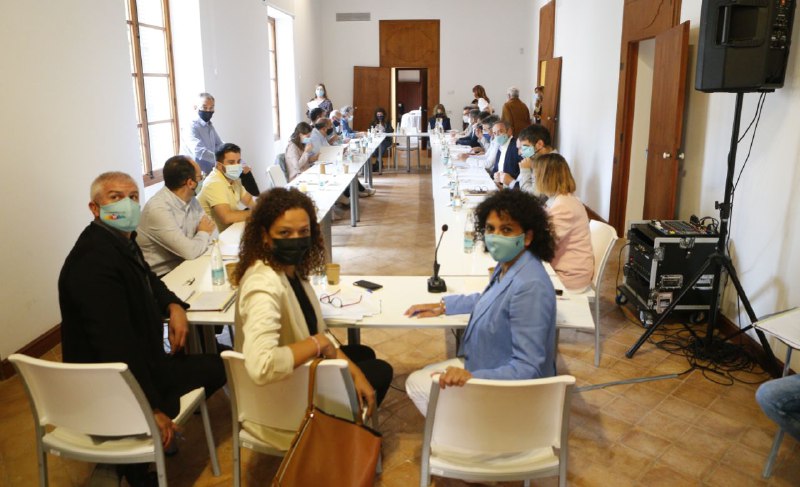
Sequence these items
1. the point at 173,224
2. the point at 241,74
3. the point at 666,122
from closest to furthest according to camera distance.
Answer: the point at 173,224 → the point at 666,122 → the point at 241,74

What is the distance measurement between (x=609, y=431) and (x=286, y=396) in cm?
177

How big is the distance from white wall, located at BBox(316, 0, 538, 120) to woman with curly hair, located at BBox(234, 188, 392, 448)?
11.7 m

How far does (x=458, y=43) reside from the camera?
13.6 m

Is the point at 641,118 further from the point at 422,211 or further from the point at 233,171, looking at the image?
the point at 233,171

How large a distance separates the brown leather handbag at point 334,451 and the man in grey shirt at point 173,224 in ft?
6.13

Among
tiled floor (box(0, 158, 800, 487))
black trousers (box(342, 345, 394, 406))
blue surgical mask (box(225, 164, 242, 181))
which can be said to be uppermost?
blue surgical mask (box(225, 164, 242, 181))

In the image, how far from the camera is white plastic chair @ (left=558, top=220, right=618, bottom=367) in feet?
11.6

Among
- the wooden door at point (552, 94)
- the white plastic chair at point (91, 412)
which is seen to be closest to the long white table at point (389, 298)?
the white plastic chair at point (91, 412)

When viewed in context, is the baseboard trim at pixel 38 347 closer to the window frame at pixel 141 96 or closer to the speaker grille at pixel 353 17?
the window frame at pixel 141 96

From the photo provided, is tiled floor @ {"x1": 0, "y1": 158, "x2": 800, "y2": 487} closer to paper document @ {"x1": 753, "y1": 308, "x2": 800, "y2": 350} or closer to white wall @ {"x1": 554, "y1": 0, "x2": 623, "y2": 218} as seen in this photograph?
paper document @ {"x1": 753, "y1": 308, "x2": 800, "y2": 350}

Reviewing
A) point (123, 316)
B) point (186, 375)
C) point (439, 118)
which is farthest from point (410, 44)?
point (123, 316)

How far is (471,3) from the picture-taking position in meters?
13.4

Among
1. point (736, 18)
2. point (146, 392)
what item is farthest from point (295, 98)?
point (146, 392)

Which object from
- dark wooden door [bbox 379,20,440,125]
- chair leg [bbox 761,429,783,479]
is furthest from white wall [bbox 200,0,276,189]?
chair leg [bbox 761,429,783,479]
